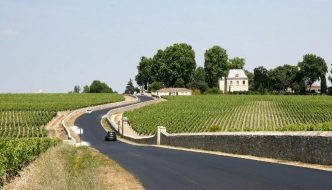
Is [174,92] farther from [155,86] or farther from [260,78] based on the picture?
[260,78]

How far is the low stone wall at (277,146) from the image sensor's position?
18219 millimetres

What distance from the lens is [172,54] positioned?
186500 mm

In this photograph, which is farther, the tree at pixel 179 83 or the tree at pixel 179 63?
the tree at pixel 179 63

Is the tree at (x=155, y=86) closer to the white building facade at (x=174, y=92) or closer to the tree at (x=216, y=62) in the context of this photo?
the white building facade at (x=174, y=92)

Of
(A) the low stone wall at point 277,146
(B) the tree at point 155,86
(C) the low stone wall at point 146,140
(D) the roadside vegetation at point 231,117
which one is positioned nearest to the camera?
(A) the low stone wall at point 277,146

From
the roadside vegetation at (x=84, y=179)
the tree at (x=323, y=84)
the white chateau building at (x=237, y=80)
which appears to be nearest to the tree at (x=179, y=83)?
the white chateau building at (x=237, y=80)

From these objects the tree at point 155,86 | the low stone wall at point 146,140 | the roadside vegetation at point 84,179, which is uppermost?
the tree at point 155,86

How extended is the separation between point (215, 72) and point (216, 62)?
363cm

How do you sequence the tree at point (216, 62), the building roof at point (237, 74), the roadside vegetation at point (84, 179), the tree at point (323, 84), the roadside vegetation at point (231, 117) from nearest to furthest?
the roadside vegetation at point (84, 179)
the roadside vegetation at point (231, 117)
the tree at point (323, 84)
the tree at point (216, 62)
the building roof at point (237, 74)

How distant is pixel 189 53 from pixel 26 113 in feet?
305

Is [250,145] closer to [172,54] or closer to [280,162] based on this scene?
[280,162]

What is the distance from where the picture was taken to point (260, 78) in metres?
192

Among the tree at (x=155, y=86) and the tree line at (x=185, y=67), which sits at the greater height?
the tree line at (x=185, y=67)

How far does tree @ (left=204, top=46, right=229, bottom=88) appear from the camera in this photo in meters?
185
